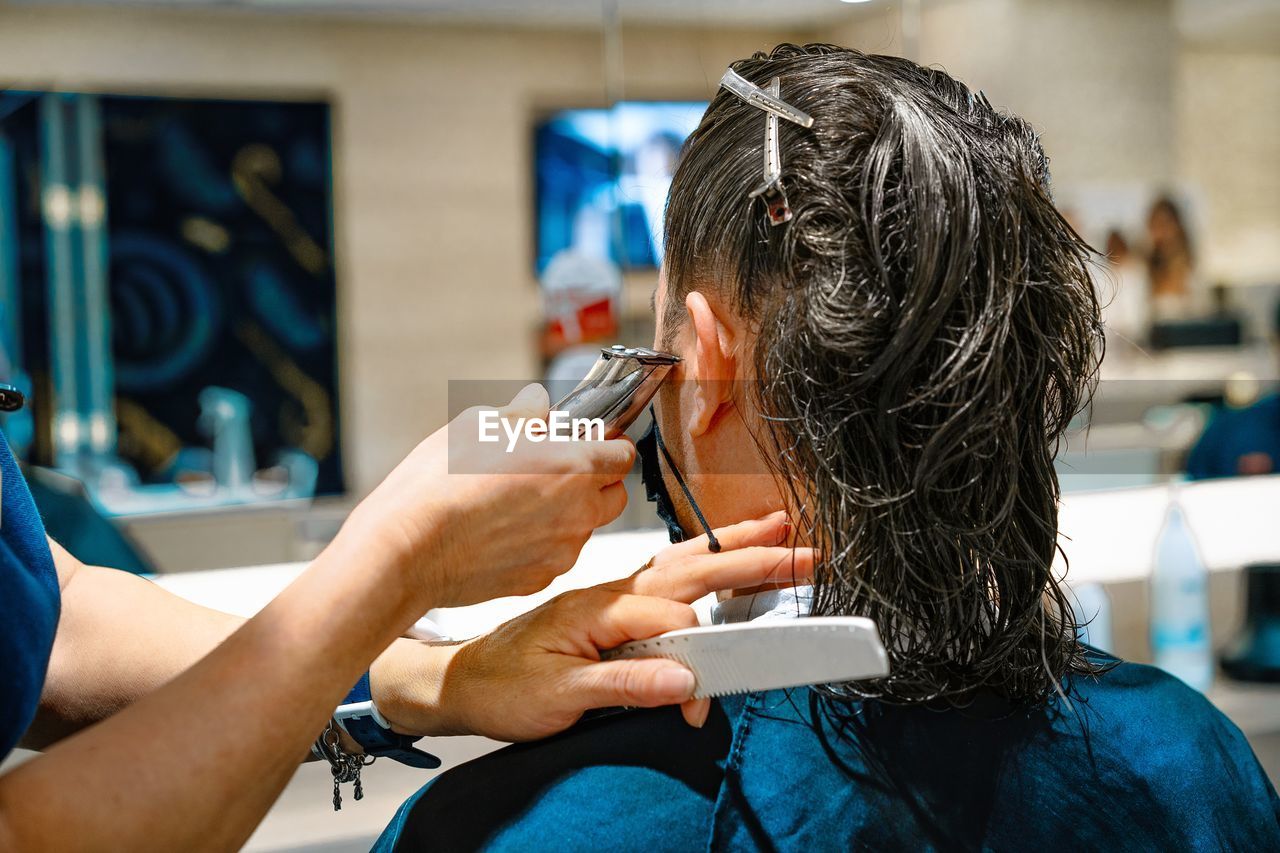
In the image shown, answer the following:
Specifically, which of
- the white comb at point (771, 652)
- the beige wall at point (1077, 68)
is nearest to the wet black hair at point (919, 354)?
the white comb at point (771, 652)

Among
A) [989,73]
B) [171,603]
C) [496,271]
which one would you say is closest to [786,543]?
[171,603]

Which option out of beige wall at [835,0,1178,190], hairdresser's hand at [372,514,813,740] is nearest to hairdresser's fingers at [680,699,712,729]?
hairdresser's hand at [372,514,813,740]

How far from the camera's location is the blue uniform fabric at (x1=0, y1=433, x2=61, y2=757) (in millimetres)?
739

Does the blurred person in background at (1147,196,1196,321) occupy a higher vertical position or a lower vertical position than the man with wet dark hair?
higher

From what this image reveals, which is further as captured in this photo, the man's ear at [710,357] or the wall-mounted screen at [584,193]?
the wall-mounted screen at [584,193]

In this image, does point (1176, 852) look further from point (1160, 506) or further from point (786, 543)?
point (1160, 506)

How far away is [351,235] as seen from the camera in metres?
4.88

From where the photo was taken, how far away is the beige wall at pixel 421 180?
4727 millimetres

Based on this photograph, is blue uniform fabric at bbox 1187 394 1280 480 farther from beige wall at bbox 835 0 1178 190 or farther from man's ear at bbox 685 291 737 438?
man's ear at bbox 685 291 737 438

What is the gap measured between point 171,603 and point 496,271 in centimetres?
406

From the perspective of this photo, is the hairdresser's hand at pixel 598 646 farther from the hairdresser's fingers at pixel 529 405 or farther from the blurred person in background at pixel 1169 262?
the blurred person in background at pixel 1169 262

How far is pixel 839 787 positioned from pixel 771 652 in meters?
0.17

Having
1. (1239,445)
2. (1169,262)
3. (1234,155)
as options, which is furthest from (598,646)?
(1234,155)

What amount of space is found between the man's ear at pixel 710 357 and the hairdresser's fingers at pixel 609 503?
14 cm
